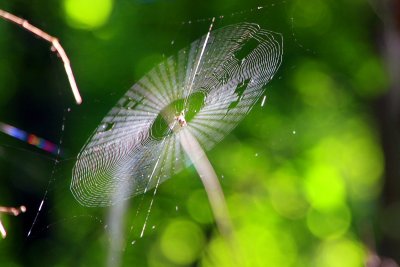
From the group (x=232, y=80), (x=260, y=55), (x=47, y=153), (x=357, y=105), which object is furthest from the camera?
(x=357, y=105)

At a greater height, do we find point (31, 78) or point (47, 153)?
point (31, 78)

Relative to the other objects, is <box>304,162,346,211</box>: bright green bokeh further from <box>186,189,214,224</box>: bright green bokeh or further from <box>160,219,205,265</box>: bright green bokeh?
<box>160,219,205,265</box>: bright green bokeh

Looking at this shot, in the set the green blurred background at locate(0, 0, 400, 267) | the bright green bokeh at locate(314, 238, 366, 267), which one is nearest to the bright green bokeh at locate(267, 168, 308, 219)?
the green blurred background at locate(0, 0, 400, 267)

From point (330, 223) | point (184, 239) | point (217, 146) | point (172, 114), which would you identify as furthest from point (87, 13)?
point (172, 114)

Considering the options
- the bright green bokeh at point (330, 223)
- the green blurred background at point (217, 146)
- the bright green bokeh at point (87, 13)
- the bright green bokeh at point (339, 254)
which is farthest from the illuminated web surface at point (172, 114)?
the bright green bokeh at point (339, 254)

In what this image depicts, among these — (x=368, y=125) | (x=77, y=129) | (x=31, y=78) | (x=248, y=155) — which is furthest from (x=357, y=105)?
(x=31, y=78)

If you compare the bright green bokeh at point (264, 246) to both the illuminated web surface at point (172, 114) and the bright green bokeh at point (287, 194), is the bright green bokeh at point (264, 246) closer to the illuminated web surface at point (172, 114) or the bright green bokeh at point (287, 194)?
the bright green bokeh at point (287, 194)

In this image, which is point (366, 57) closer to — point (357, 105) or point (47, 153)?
point (357, 105)

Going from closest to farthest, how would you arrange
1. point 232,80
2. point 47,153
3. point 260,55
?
1. point 232,80
2. point 260,55
3. point 47,153
